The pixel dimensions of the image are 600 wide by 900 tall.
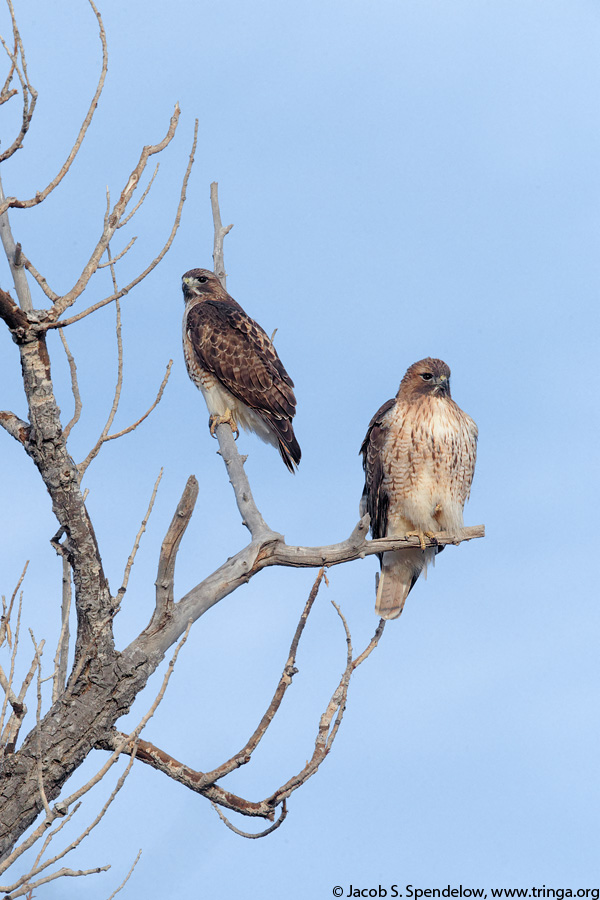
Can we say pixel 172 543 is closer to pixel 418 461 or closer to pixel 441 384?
pixel 418 461

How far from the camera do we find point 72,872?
3787 mm

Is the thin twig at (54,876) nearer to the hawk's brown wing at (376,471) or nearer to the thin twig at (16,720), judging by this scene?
the thin twig at (16,720)

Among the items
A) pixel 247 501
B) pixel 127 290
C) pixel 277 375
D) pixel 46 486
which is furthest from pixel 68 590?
pixel 277 375

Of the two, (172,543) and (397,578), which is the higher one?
(397,578)

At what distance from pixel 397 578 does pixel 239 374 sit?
2518 millimetres

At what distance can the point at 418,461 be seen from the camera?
666 centimetres

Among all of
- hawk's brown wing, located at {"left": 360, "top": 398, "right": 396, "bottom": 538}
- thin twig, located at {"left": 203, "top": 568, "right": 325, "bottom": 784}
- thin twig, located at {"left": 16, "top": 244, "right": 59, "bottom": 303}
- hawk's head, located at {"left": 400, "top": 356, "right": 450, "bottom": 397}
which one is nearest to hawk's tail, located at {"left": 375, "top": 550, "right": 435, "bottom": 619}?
hawk's brown wing, located at {"left": 360, "top": 398, "right": 396, "bottom": 538}

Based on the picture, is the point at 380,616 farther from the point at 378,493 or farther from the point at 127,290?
the point at 127,290

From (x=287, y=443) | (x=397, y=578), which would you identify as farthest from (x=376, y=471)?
(x=287, y=443)

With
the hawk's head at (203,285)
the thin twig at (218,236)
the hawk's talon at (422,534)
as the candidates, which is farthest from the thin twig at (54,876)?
the hawk's head at (203,285)

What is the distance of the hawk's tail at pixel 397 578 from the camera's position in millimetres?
7051

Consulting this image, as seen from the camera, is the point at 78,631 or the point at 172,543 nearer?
the point at 78,631

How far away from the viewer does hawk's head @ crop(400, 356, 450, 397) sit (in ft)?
22.2

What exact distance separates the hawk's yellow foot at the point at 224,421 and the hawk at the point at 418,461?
1764mm
